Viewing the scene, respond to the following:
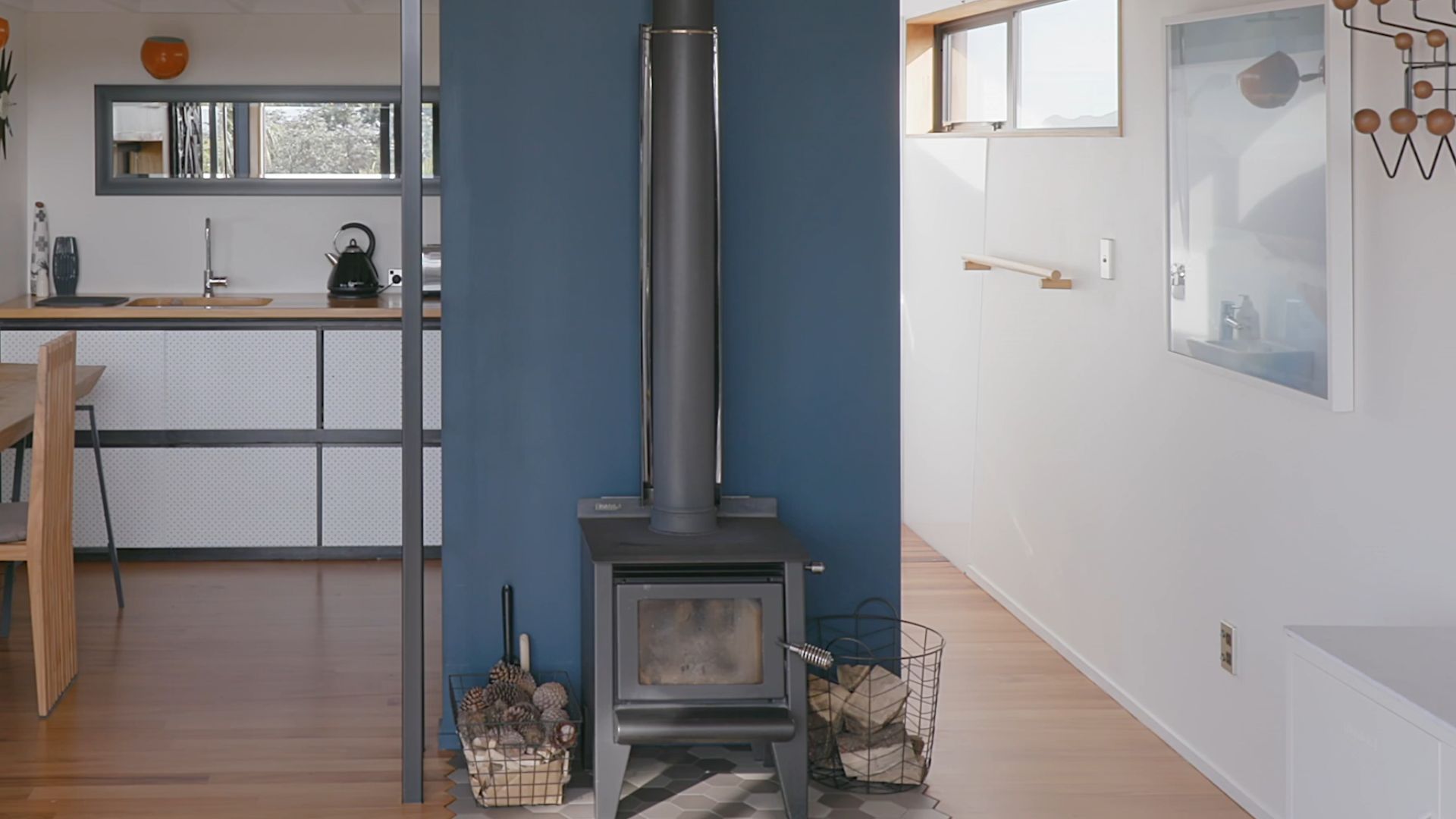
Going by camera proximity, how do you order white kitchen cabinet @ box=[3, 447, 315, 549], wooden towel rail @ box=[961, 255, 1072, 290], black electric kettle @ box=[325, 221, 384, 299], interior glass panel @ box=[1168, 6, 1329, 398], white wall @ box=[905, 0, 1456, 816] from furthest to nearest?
black electric kettle @ box=[325, 221, 384, 299], white kitchen cabinet @ box=[3, 447, 315, 549], wooden towel rail @ box=[961, 255, 1072, 290], interior glass panel @ box=[1168, 6, 1329, 398], white wall @ box=[905, 0, 1456, 816]

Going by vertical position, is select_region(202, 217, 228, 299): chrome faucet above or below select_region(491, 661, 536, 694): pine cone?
above

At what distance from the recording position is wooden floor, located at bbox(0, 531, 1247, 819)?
11.4 feet

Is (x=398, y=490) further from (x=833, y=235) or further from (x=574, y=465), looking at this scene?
(x=833, y=235)

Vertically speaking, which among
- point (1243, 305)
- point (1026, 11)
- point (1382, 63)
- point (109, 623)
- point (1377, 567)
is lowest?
point (109, 623)

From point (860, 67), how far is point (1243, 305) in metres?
1.08

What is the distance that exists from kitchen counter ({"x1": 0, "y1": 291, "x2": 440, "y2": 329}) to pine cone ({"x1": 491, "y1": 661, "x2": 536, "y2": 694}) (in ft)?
7.15

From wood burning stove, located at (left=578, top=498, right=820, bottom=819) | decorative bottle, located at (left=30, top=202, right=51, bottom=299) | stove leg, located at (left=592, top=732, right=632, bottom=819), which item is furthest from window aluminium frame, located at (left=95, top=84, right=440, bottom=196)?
stove leg, located at (left=592, top=732, right=632, bottom=819)

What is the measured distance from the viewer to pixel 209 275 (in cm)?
630

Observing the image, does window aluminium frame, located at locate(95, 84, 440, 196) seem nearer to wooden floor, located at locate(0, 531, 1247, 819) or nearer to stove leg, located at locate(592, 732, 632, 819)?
wooden floor, located at locate(0, 531, 1247, 819)

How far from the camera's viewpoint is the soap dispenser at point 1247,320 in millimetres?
3307

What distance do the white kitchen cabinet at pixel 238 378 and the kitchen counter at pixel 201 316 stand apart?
1.7 inches

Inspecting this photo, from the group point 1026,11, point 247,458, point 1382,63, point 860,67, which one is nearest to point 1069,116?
point 1026,11

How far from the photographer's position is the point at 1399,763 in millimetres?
2148

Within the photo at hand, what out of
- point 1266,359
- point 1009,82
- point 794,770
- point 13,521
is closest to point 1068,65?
point 1009,82
